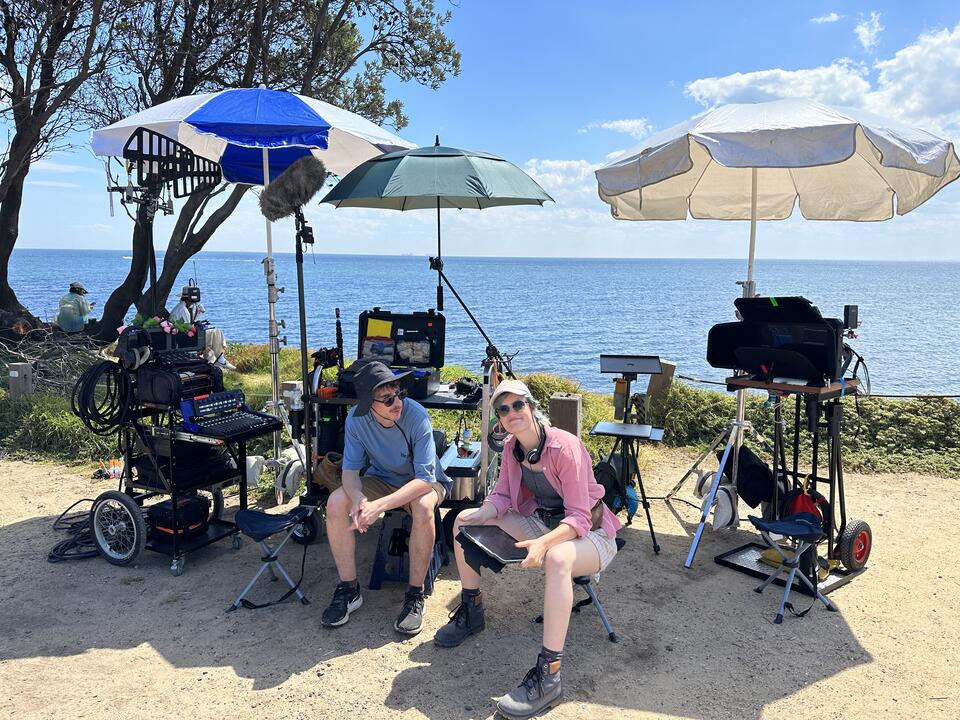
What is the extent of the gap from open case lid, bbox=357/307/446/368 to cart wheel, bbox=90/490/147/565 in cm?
181

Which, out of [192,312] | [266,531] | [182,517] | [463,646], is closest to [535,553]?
[463,646]

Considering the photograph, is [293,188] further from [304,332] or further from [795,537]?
[795,537]

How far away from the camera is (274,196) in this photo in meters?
4.91

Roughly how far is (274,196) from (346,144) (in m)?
1.41

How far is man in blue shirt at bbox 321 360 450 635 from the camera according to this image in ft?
12.6

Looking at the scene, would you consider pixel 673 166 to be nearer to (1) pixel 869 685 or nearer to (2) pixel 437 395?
(2) pixel 437 395

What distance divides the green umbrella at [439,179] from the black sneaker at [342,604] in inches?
84.4

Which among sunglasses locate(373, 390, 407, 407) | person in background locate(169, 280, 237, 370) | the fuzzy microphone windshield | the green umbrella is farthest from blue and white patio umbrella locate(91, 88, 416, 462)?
person in background locate(169, 280, 237, 370)

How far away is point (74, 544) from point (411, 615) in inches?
103

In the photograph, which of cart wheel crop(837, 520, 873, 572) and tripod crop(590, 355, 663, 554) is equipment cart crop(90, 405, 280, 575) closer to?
tripod crop(590, 355, 663, 554)

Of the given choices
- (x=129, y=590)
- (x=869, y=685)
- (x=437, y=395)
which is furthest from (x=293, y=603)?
(x=869, y=685)

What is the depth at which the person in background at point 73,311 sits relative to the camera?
12580 millimetres

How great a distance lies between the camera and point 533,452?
11.4 ft

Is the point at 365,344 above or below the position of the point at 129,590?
above
